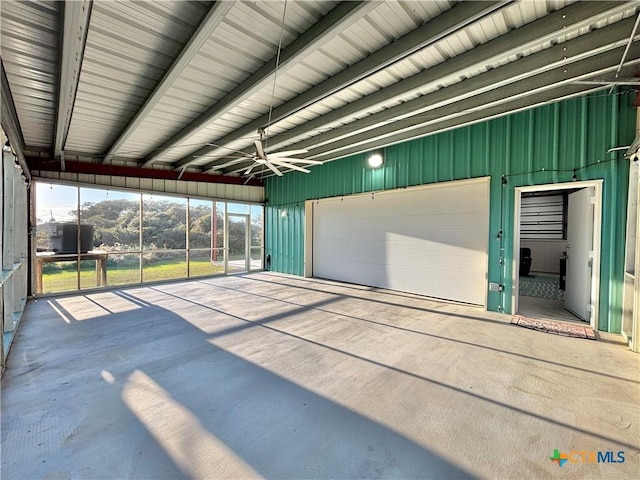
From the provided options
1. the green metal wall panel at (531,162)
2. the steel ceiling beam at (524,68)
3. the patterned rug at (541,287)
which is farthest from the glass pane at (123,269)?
the patterned rug at (541,287)

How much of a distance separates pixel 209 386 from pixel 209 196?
757 cm

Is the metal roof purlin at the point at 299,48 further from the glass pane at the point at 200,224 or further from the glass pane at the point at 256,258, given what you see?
the glass pane at the point at 256,258

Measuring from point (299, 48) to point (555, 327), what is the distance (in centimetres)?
527

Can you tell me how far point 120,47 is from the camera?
3121 mm

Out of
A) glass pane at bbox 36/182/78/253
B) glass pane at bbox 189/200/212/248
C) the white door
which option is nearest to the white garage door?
the white door

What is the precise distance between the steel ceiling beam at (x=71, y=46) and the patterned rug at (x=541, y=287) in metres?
8.69

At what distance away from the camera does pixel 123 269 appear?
7.60 m

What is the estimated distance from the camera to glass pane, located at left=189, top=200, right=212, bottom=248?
876cm

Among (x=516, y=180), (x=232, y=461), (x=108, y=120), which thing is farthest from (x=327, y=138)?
(x=232, y=461)

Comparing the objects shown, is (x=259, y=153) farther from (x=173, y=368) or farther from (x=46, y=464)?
(x=46, y=464)

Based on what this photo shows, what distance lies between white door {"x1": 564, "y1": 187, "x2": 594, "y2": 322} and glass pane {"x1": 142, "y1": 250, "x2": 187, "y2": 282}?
9.46 m

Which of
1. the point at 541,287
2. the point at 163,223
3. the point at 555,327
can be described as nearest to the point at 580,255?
the point at 555,327

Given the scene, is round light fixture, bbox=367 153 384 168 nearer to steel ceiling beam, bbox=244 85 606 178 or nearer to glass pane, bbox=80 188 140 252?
steel ceiling beam, bbox=244 85 606 178

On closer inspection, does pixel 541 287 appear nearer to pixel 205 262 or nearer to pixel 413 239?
pixel 413 239
